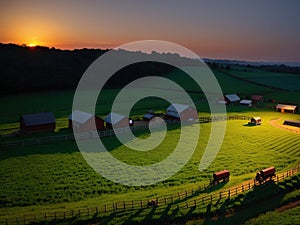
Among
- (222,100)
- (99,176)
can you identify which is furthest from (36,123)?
(222,100)

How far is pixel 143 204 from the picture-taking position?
1044 inches

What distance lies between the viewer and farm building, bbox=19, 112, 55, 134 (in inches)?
2035

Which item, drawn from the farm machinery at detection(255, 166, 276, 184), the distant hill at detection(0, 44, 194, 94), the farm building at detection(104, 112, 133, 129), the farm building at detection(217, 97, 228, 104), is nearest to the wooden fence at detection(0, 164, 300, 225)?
the farm machinery at detection(255, 166, 276, 184)

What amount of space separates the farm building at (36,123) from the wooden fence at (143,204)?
99.0ft

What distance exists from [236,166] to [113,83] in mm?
96419

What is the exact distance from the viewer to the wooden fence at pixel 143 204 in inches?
942

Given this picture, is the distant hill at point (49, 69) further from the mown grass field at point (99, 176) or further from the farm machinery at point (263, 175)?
the farm machinery at point (263, 175)

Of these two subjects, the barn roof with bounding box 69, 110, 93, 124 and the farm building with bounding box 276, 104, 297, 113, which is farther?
the farm building with bounding box 276, 104, 297, 113

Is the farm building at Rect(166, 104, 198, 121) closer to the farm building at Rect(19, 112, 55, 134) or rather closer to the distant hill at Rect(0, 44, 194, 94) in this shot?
the farm building at Rect(19, 112, 55, 134)

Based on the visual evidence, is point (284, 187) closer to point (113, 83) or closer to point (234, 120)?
point (234, 120)

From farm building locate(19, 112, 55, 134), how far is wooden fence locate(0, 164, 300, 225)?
30168 mm

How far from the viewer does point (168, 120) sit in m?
61.2

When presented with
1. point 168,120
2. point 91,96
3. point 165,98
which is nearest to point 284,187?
point 168,120

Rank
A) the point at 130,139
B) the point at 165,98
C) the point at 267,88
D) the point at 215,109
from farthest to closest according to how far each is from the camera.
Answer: the point at 267,88 < the point at 165,98 < the point at 215,109 < the point at 130,139
